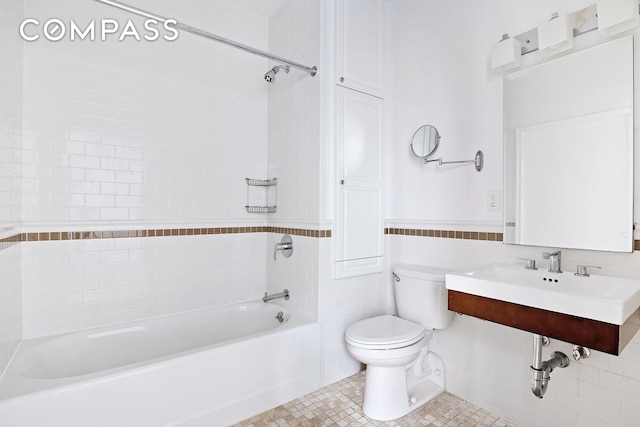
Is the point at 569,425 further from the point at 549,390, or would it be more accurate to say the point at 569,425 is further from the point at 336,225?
the point at 336,225

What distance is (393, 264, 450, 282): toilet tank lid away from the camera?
2.06 m

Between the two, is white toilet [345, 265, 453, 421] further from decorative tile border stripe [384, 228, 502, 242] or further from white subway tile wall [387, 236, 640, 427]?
decorative tile border stripe [384, 228, 502, 242]

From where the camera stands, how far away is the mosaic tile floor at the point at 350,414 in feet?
6.05

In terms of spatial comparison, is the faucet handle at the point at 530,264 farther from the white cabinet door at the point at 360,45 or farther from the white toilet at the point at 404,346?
the white cabinet door at the point at 360,45

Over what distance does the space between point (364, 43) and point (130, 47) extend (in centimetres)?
160

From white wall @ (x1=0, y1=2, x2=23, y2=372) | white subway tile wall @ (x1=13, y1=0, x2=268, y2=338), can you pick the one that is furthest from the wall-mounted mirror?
white wall @ (x1=0, y1=2, x2=23, y2=372)

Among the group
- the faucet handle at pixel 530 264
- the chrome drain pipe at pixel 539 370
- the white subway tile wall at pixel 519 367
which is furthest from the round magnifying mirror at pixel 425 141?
the chrome drain pipe at pixel 539 370

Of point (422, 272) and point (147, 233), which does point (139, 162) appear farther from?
point (422, 272)

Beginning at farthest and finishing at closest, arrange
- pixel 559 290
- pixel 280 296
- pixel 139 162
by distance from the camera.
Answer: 1. pixel 280 296
2. pixel 139 162
3. pixel 559 290

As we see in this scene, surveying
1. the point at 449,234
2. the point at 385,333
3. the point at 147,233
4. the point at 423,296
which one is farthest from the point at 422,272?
the point at 147,233

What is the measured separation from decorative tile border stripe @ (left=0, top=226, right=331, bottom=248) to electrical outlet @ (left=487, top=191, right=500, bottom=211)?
99 centimetres

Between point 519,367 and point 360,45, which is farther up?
point 360,45

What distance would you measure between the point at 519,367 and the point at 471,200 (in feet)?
3.15

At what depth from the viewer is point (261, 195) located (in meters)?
2.84
